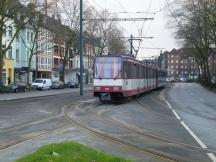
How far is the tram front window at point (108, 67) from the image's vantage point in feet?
102

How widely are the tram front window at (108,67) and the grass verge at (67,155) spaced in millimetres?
21785

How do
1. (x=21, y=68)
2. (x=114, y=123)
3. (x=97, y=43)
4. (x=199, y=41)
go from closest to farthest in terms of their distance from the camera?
(x=114, y=123) → (x=199, y=41) → (x=21, y=68) → (x=97, y=43)

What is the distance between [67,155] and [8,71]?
71.6 meters

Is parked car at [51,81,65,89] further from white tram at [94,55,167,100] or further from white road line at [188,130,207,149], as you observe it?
white road line at [188,130,207,149]

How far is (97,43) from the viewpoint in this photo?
99438mm

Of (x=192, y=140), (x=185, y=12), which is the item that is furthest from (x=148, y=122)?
(x=185, y=12)

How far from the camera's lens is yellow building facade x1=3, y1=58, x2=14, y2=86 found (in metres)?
76.8

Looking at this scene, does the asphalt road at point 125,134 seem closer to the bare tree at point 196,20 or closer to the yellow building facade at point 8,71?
the bare tree at point 196,20

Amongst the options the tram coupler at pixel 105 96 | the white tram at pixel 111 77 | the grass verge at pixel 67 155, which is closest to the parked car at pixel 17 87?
the tram coupler at pixel 105 96

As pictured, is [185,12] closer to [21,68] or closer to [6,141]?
[21,68]

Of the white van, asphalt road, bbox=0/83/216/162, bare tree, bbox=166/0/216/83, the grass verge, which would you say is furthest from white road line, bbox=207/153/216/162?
the white van

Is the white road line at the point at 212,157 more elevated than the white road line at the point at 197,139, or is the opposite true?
the white road line at the point at 197,139

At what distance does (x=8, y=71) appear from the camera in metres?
78.5

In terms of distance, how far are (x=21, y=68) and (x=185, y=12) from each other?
32032mm
